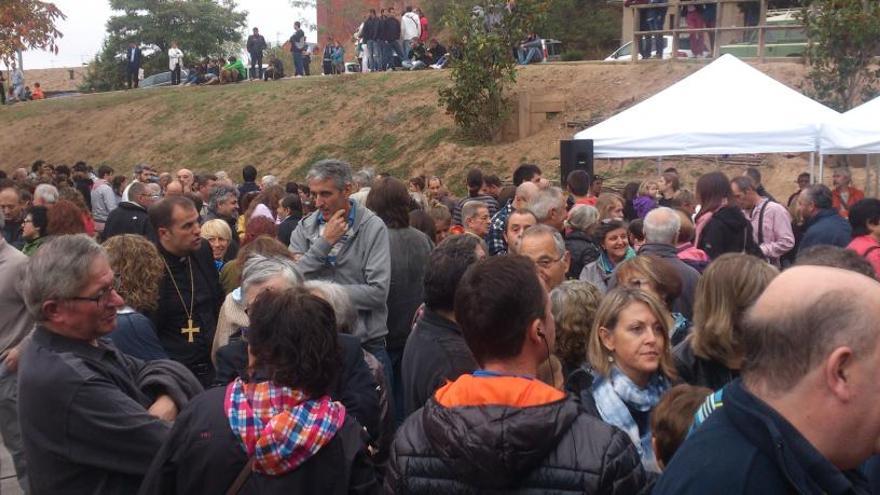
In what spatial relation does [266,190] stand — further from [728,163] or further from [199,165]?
[199,165]

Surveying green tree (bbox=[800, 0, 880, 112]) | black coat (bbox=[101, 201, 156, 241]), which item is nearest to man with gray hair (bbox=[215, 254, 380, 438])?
black coat (bbox=[101, 201, 156, 241])

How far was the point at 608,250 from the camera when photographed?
6.89 metres

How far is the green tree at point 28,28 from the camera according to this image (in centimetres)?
2211

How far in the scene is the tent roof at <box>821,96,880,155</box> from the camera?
1033 cm

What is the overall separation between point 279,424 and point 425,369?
46.6 inches

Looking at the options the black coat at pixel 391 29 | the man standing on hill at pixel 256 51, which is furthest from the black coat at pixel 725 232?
the man standing on hill at pixel 256 51

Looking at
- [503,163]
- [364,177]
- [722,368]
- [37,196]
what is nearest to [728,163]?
[503,163]

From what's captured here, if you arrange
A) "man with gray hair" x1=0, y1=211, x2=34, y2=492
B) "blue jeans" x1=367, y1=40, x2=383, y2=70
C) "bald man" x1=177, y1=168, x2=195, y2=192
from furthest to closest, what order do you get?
"blue jeans" x1=367, y1=40, x2=383, y2=70 < "bald man" x1=177, y1=168, x2=195, y2=192 < "man with gray hair" x1=0, y1=211, x2=34, y2=492

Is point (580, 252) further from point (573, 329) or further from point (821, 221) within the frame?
point (821, 221)

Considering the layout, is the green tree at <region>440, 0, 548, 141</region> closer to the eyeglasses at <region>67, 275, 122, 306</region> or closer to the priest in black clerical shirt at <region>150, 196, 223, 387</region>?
the priest in black clerical shirt at <region>150, 196, 223, 387</region>

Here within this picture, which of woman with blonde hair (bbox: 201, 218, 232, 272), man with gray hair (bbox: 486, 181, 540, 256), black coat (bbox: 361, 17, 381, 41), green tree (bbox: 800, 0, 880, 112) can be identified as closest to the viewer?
woman with blonde hair (bbox: 201, 218, 232, 272)

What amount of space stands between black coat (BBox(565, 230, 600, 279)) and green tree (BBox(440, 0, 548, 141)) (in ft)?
48.9

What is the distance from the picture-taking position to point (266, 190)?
36.2 feet

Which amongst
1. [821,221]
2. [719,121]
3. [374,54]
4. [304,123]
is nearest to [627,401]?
[821,221]
